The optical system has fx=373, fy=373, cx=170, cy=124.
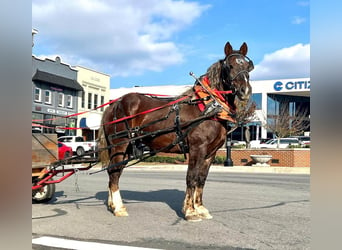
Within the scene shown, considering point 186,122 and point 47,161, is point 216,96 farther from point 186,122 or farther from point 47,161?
point 47,161

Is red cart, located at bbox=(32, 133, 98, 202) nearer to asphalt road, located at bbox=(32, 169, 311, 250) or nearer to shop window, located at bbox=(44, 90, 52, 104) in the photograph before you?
asphalt road, located at bbox=(32, 169, 311, 250)

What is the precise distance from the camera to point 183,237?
5750 mm

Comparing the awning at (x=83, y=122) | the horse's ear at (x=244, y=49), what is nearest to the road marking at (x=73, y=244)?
the horse's ear at (x=244, y=49)

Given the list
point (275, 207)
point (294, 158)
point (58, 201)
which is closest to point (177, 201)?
point (275, 207)

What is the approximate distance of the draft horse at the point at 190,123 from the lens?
6742mm

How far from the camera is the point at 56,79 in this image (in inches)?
1734

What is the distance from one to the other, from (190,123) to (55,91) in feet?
132

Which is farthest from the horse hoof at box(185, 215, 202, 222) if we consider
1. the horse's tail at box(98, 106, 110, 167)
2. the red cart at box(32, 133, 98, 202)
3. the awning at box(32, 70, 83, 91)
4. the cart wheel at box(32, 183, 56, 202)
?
the awning at box(32, 70, 83, 91)

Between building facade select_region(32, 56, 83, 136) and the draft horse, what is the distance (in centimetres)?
3345

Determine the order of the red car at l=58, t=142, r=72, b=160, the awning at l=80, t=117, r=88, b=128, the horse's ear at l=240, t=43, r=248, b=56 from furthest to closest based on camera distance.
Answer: the awning at l=80, t=117, r=88, b=128 → the red car at l=58, t=142, r=72, b=160 → the horse's ear at l=240, t=43, r=248, b=56

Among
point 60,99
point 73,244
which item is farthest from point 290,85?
point 73,244

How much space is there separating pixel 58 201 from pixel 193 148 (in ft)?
14.2

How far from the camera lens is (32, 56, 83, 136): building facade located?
41.8 meters

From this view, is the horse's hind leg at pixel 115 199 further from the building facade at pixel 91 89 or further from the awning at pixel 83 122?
the building facade at pixel 91 89
